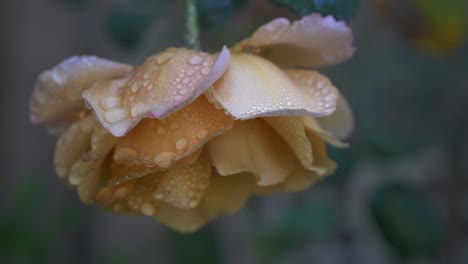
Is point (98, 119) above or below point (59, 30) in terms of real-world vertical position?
above

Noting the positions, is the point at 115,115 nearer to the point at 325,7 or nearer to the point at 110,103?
the point at 110,103

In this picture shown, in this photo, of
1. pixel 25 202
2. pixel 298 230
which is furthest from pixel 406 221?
pixel 25 202

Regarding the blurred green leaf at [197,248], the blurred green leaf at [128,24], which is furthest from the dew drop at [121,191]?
the blurred green leaf at [197,248]

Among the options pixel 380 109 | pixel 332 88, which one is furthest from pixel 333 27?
pixel 380 109

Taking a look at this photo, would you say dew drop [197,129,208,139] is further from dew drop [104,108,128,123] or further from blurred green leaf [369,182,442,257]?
blurred green leaf [369,182,442,257]

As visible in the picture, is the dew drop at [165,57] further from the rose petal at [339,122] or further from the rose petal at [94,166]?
the rose petal at [339,122]

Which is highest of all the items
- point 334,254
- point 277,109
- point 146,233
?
point 277,109

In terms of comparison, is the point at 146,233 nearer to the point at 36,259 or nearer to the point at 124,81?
the point at 36,259
